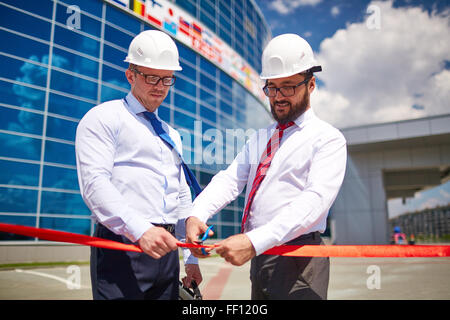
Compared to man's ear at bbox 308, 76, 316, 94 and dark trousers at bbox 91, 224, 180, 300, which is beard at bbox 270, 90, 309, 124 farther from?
dark trousers at bbox 91, 224, 180, 300

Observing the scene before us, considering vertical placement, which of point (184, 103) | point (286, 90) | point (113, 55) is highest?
point (113, 55)

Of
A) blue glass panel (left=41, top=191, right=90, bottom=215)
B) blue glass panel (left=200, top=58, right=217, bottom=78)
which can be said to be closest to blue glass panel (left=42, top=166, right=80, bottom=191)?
blue glass panel (left=41, top=191, right=90, bottom=215)

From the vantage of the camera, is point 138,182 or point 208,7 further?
point 208,7

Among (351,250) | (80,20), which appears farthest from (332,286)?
(80,20)

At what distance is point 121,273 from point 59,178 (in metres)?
13.7

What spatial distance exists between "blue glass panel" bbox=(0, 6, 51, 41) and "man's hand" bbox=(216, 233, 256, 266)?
49.4ft

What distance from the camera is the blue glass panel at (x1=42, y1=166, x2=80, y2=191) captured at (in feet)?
45.0

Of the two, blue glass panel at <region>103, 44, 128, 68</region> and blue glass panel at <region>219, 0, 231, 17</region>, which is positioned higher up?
blue glass panel at <region>219, 0, 231, 17</region>

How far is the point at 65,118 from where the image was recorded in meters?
14.5

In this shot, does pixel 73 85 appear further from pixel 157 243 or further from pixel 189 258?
pixel 157 243

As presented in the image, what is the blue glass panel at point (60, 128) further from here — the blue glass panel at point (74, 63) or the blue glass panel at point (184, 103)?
the blue glass panel at point (184, 103)

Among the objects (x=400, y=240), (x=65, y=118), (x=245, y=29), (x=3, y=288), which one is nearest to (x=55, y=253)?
(x=65, y=118)

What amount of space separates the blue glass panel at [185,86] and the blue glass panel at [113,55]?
365 cm

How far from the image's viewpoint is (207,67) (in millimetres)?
22656
